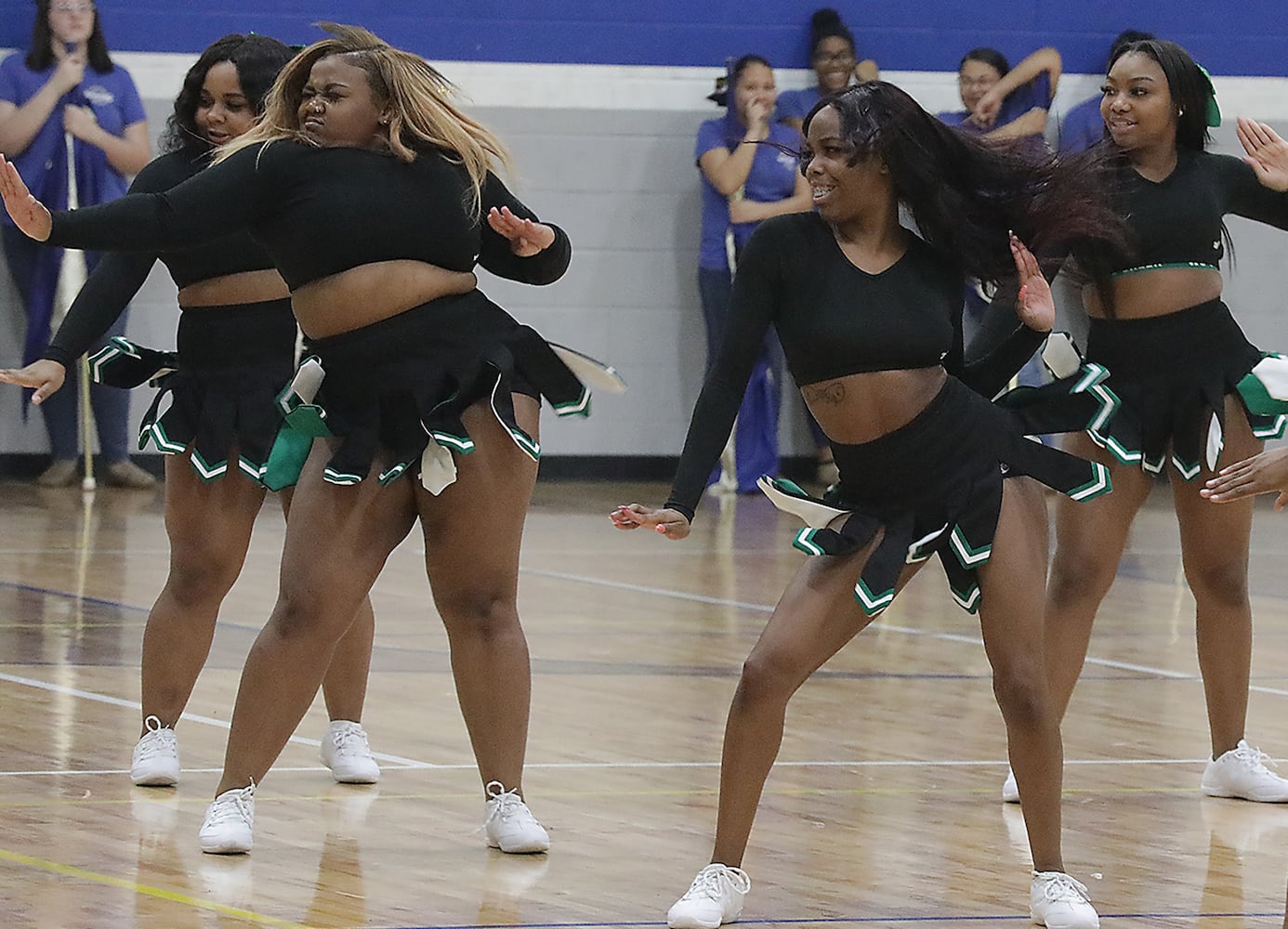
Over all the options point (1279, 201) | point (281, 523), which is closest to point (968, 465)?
point (1279, 201)

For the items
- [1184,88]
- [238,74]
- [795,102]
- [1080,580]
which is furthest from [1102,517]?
[795,102]

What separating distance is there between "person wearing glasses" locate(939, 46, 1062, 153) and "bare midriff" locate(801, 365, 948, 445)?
712 centimetres

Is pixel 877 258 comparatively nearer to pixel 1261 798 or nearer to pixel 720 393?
pixel 720 393

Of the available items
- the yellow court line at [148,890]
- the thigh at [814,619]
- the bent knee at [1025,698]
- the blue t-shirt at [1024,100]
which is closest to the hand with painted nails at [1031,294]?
the thigh at [814,619]

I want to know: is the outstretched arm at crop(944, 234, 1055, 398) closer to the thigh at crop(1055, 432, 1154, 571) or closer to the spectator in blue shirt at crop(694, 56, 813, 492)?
the thigh at crop(1055, 432, 1154, 571)

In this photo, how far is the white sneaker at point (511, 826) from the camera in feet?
15.7

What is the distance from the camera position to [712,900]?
4199mm

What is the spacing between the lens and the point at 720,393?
14.1 ft

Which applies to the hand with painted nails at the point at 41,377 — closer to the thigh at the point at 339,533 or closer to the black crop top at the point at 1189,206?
the thigh at the point at 339,533

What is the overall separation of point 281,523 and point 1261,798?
617 cm

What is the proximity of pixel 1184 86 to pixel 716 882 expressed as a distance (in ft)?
7.93

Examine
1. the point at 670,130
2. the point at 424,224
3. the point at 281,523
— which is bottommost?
the point at 281,523

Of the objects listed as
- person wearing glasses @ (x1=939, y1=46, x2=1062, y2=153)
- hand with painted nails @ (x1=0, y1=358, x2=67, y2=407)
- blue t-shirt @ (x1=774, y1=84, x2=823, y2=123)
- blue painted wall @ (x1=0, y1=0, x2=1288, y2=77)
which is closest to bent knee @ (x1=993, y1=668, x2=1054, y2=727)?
hand with painted nails @ (x1=0, y1=358, x2=67, y2=407)

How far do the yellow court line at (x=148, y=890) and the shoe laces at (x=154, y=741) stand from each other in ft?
2.46
